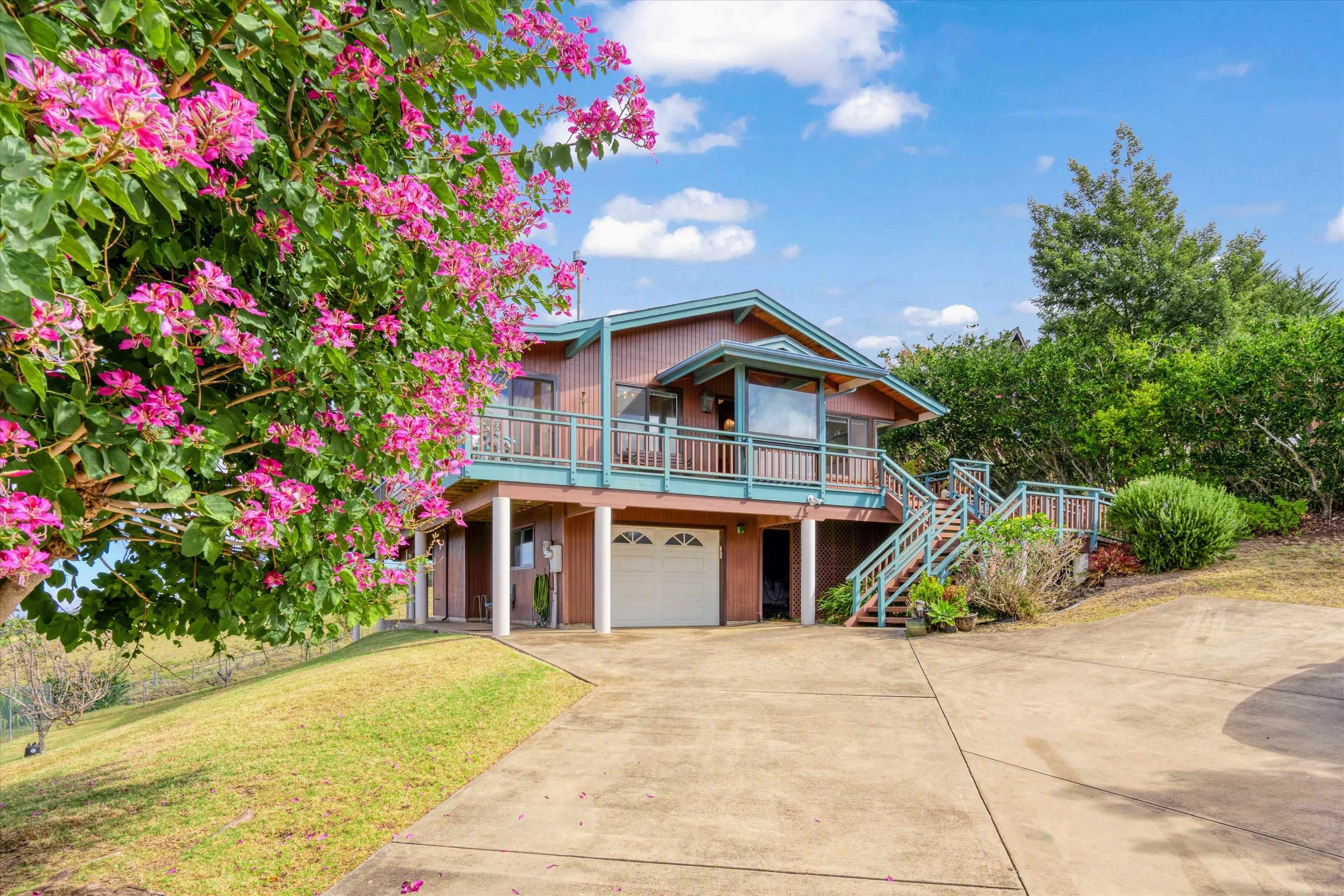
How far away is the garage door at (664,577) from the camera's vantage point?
55.2 feet

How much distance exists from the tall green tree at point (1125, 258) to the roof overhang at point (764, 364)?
14.0 m

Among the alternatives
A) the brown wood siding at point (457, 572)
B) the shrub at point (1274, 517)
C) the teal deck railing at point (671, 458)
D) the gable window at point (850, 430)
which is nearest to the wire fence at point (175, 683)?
the brown wood siding at point (457, 572)

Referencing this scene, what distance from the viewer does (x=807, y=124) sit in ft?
99.0

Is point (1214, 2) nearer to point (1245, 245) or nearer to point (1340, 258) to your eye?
point (1245, 245)

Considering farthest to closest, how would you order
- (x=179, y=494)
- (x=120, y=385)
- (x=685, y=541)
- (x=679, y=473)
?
(x=685, y=541) → (x=679, y=473) → (x=179, y=494) → (x=120, y=385)

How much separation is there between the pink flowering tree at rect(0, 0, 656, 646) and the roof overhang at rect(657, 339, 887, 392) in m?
11.4

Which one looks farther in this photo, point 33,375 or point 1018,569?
point 1018,569

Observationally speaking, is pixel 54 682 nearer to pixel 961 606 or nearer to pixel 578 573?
pixel 578 573

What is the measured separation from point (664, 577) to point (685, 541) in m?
0.93

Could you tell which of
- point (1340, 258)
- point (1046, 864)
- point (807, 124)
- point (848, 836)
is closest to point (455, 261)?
point (848, 836)

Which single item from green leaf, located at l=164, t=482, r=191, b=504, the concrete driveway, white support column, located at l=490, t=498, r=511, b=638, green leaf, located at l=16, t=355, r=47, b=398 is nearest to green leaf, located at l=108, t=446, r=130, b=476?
green leaf, located at l=164, t=482, r=191, b=504

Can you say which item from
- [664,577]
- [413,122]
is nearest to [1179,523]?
[664,577]

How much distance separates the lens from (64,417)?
2.58m

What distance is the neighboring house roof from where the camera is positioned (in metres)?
15.6
